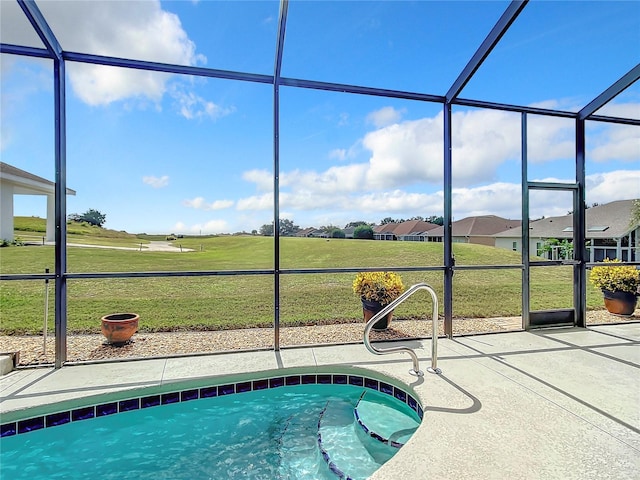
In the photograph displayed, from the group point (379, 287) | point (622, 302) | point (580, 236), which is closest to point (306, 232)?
point (379, 287)

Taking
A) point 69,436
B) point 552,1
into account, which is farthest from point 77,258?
point 552,1

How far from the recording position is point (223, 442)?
2.73 m

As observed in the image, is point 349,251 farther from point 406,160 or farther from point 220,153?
point 220,153

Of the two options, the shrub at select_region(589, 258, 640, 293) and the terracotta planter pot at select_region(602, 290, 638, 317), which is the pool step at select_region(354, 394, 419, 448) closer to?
the shrub at select_region(589, 258, 640, 293)

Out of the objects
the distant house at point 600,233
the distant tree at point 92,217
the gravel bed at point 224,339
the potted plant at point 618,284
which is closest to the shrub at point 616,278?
the potted plant at point 618,284

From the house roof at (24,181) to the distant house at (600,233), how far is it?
574cm

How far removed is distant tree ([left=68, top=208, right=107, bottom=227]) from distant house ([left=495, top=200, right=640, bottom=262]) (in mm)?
6522

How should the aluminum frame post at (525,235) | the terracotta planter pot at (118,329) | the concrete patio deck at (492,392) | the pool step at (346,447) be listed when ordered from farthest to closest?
the aluminum frame post at (525,235) → the terracotta planter pot at (118,329) → the pool step at (346,447) → the concrete patio deck at (492,392)

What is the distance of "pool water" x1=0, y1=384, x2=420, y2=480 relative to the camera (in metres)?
2.36

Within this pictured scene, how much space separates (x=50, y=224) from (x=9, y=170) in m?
0.71

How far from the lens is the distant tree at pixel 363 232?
30.3ft

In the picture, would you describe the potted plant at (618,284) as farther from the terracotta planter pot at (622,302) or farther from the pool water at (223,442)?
the pool water at (223,442)

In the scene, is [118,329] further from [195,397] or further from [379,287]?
[379,287]

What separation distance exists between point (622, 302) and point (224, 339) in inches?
238
